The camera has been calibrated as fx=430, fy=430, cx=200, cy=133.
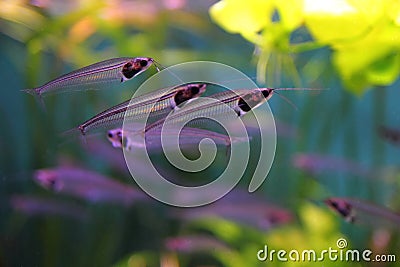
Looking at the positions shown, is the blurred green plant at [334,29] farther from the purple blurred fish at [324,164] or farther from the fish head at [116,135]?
the fish head at [116,135]

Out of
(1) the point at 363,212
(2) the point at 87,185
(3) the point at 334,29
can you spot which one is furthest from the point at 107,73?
(1) the point at 363,212

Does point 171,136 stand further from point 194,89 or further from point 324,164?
point 324,164

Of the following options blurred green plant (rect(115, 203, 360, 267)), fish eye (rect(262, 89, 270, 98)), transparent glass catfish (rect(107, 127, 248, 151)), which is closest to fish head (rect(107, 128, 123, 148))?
transparent glass catfish (rect(107, 127, 248, 151))

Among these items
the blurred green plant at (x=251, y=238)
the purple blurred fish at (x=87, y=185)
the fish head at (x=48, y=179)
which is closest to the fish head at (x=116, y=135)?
the purple blurred fish at (x=87, y=185)

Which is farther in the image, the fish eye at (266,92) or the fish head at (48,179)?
the fish head at (48,179)

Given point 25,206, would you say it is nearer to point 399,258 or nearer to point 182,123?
point 182,123

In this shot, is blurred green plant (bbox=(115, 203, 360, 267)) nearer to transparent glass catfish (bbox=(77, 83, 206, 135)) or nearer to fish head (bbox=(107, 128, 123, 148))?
fish head (bbox=(107, 128, 123, 148))
